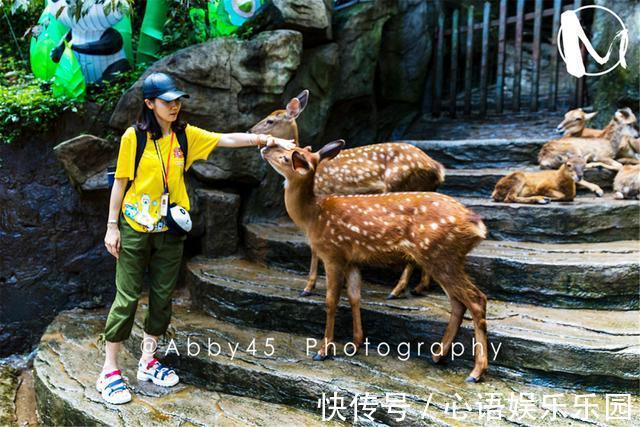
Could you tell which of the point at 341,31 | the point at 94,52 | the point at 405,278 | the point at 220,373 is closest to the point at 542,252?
the point at 405,278

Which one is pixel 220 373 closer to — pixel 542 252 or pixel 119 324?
pixel 119 324

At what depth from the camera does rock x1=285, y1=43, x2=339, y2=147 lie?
6.85 metres

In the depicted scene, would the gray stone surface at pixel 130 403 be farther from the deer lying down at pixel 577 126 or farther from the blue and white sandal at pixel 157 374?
the deer lying down at pixel 577 126

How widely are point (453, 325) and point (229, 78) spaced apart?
11.8ft

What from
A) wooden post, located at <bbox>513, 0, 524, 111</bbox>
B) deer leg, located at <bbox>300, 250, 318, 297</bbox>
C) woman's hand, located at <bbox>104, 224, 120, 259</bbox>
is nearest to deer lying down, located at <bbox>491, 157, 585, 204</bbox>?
deer leg, located at <bbox>300, 250, 318, 297</bbox>

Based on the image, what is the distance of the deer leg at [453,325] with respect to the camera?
394 centimetres

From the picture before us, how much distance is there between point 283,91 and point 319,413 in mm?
3670

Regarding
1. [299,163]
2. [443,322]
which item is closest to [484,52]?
[299,163]

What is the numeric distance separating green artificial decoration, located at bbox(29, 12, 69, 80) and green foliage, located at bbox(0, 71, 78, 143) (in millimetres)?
373

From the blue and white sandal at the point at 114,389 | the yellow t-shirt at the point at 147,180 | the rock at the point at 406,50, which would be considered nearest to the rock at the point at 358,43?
the rock at the point at 406,50

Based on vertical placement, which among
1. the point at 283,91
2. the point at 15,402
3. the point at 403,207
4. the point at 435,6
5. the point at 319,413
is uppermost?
the point at 435,6

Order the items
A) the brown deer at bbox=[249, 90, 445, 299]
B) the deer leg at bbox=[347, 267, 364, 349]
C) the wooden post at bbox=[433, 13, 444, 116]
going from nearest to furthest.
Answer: the deer leg at bbox=[347, 267, 364, 349], the brown deer at bbox=[249, 90, 445, 299], the wooden post at bbox=[433, 13, 444, 116]

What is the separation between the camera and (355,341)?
4395 millimetres

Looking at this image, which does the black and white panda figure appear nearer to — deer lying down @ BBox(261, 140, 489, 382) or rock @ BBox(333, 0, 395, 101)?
rock @ BBox(333, 0, 395, 101)
